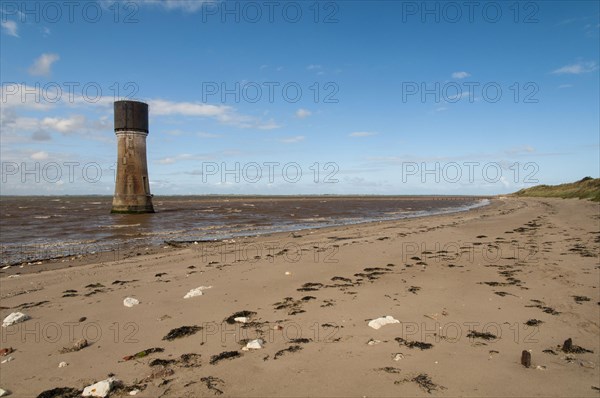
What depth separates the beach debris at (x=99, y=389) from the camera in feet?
11.3

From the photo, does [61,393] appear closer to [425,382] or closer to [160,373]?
[160,373]

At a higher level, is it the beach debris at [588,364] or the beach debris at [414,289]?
the beach debris at [588,364]

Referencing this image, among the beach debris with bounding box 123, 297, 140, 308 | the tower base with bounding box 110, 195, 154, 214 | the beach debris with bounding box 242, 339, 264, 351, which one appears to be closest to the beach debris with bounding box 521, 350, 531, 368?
the beach debris with bounding box 242, 339, 264, 351

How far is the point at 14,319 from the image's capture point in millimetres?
5508

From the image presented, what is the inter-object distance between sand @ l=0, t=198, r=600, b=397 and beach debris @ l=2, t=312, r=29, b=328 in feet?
0.39

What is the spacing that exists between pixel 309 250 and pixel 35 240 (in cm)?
1294

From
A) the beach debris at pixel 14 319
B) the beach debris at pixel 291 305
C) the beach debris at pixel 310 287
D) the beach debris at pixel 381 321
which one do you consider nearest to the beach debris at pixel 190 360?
the beach debris at pixel 291 305

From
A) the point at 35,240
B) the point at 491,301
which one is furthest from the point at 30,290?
the point at 35,240

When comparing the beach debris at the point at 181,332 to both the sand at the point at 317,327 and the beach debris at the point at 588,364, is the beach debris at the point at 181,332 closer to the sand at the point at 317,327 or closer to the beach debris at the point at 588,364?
the sand at the point at 317,327

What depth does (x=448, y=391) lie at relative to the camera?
3.31 meters

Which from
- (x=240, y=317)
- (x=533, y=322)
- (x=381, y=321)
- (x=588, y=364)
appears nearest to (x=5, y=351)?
(x=240, y=317)

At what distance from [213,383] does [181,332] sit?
5.09 feet

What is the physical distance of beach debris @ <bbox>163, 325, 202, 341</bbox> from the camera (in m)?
4.77

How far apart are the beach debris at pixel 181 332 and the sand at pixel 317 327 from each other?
4cm
